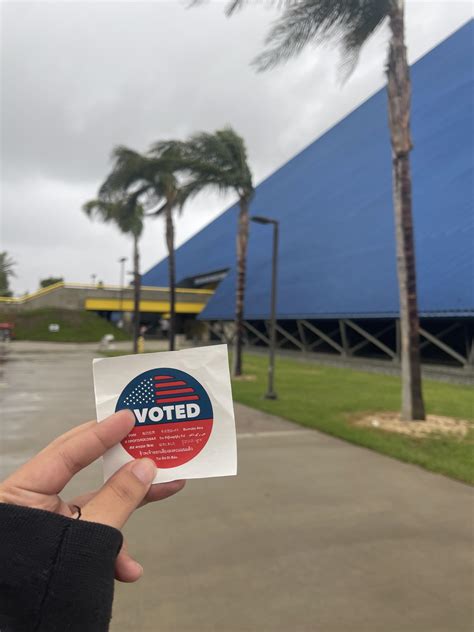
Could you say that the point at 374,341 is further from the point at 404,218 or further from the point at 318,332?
the point at 404,218

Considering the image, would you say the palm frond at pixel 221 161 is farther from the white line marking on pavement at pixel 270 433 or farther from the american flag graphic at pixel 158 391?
the american flag graphic at pixel 158 391

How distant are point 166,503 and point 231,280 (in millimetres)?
29488

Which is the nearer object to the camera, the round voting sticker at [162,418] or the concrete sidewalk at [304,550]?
the round voting sticker at [162,418]

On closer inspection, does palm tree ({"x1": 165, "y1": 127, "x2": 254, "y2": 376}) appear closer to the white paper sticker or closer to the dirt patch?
the dirt patch

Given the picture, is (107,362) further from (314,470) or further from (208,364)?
(314,470)

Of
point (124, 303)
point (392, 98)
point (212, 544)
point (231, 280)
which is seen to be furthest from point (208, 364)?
point (124, 303)

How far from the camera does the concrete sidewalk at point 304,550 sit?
271 centimetres

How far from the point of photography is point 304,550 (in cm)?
350

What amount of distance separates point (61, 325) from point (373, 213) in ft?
95.5

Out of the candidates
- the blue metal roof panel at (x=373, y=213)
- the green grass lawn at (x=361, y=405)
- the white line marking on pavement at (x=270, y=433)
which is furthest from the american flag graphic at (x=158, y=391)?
the blue metal roof panel at (x=373, y=213)

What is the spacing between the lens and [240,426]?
7902mm

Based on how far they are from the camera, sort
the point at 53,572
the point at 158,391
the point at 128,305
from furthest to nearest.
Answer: the point at 128,305, the point at 158,391, the point at 53,572

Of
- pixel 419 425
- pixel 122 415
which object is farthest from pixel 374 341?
pixel 122 415

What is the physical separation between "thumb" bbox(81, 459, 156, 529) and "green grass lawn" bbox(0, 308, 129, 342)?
3768 cm
